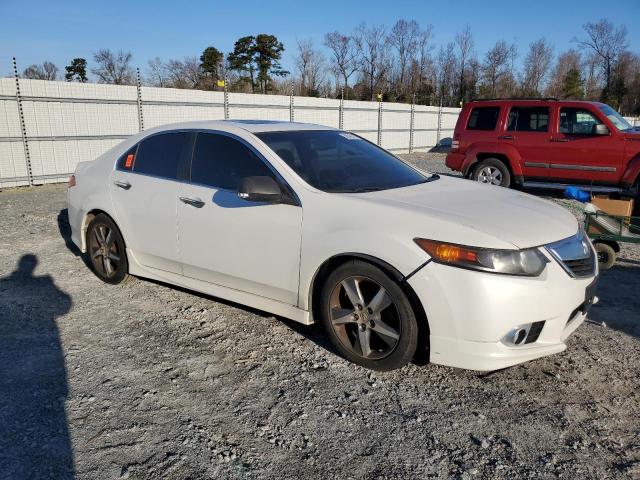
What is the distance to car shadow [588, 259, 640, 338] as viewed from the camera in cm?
430

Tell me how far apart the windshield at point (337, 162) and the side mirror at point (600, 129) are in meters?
7.04

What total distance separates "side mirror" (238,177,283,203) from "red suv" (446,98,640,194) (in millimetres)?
8444

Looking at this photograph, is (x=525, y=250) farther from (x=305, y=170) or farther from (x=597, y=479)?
(x=305, y=170)

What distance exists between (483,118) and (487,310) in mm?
9231

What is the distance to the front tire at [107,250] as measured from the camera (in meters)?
5.03

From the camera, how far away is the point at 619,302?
188 inches

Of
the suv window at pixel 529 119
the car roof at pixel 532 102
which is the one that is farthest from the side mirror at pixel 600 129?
the suv window at pixel 529 119

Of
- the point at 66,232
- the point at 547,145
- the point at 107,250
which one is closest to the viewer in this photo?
the point at 107,250

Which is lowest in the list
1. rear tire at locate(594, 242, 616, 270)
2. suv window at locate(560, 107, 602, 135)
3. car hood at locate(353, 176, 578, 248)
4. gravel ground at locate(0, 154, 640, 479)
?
gravel ground at locate(0, 154, 640, 479)

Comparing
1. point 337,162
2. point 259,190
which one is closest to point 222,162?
point 259,190

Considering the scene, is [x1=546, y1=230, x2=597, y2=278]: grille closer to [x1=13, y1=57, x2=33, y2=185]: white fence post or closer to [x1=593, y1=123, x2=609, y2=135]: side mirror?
[x1=593, y1=123, x2=609, y2=135]: side mirror

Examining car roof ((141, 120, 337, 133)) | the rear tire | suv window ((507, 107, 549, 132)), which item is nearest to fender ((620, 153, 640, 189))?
suv window ((507, 107, 549, 132))

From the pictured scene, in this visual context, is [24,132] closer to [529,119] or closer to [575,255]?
[529,119]

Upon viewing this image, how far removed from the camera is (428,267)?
3.07 meters
